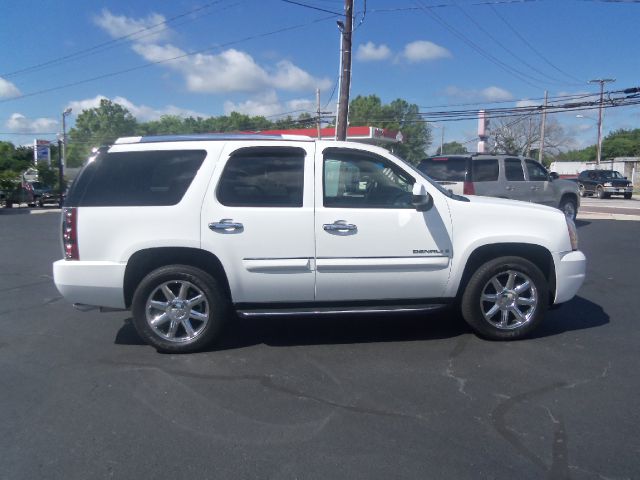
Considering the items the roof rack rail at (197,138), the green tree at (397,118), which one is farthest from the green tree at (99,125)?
the roof rack rail at (197,138)

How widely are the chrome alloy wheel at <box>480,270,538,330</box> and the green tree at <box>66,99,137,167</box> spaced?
7286 cm

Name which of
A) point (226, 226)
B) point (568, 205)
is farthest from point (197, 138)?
point (568, 205)

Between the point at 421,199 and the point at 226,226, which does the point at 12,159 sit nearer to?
the point at 226,226

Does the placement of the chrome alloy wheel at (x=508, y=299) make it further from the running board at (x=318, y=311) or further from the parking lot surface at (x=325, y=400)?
the running board at (x=318, y=311)

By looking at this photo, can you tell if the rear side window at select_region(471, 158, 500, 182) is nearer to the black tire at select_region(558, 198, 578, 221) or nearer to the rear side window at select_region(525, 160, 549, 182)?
the rear side window at select_region(525, 160, 549, 182)

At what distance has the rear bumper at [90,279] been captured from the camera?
5.01 m

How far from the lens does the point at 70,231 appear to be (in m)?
5.00

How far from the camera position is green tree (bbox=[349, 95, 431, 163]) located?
7350 centimetres

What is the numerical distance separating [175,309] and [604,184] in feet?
120

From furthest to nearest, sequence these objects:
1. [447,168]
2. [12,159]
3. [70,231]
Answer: [12,159] < [447,168] < [70,231]

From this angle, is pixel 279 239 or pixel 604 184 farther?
pixel 604 184

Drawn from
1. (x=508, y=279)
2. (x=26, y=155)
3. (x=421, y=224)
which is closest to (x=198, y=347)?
(x=421, y=224)

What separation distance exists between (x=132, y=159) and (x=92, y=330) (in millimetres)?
1952

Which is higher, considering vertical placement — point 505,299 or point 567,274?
point 567,274
